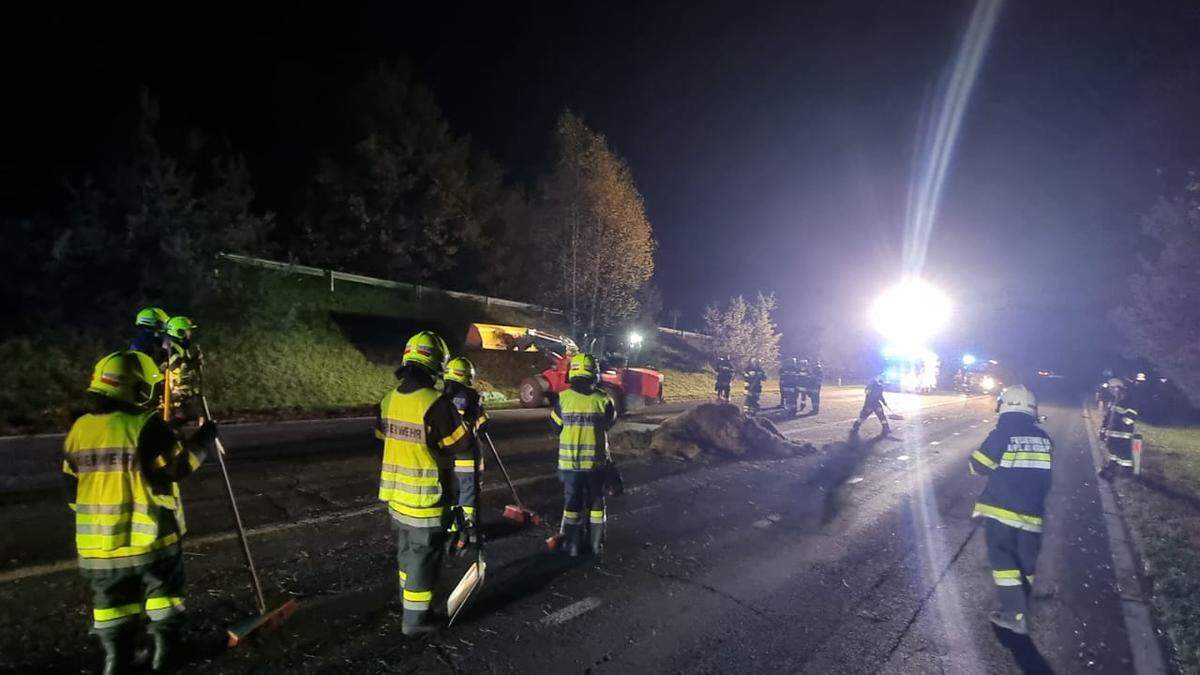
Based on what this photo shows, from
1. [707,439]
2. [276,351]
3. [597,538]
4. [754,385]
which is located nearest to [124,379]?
[597,538]

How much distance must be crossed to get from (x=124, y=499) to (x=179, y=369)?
13.6ft

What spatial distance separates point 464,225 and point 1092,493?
2384 centimetres

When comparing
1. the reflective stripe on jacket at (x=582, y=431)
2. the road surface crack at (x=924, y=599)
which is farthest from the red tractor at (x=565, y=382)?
the road surface crack at (x=924, y=599)

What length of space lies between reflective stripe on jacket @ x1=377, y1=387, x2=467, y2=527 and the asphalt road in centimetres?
99

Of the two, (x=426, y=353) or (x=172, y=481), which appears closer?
(x=172, y=481)

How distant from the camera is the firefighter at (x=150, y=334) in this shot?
6.30 m

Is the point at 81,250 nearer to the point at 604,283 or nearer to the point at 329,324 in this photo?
the point at 329,324

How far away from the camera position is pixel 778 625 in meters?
4.91

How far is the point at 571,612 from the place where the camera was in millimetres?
4836

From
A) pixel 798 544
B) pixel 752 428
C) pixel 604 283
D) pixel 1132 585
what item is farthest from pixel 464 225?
pixel 1132 585

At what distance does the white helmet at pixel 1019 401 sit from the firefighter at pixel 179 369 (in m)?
8.10

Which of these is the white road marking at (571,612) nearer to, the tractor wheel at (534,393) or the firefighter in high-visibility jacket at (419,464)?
the firefighter in high-visibility jacket at (419,464)

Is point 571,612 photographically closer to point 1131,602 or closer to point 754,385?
point 1131,602

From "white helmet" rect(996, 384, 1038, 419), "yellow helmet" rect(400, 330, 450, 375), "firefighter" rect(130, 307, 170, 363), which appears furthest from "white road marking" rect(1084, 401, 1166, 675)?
"firefighter" rect(130, 307, 170, 363)
